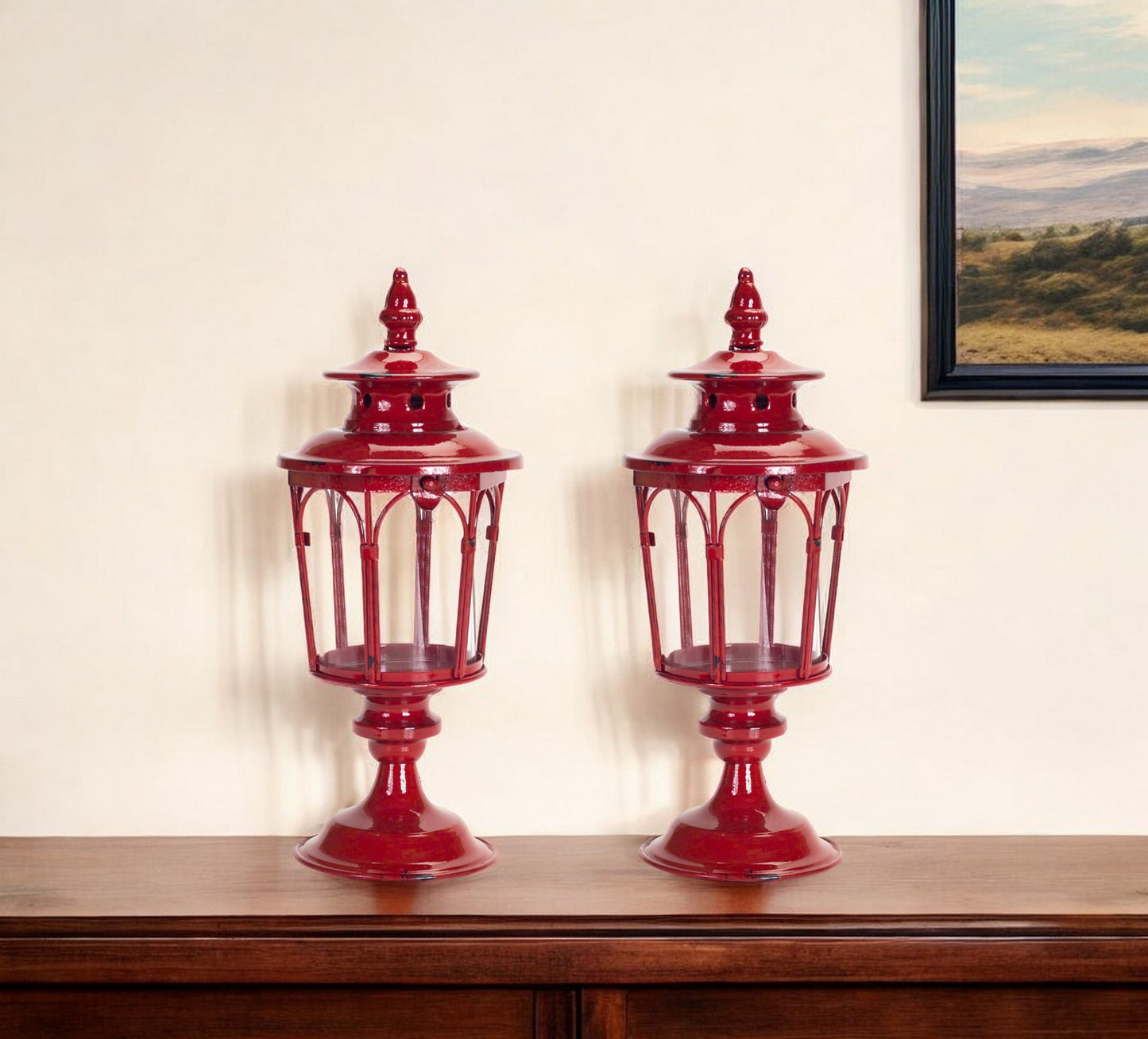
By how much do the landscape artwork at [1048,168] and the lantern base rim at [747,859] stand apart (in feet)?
2.34

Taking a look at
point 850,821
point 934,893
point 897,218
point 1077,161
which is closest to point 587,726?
point 850,821

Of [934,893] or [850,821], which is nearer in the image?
[934,893]

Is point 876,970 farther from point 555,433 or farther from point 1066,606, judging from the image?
point 555,433

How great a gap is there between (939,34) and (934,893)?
1136 mm

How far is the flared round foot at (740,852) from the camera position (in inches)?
67.8

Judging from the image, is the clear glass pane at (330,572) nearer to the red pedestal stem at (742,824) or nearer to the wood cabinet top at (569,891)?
the wood cabinet top at (569,891)

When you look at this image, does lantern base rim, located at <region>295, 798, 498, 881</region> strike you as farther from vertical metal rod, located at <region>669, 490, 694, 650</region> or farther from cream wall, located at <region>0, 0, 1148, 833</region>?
vertical metal rod, located at <region>669, 490, 694, 650</region>

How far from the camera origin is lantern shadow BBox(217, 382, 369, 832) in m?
1.94

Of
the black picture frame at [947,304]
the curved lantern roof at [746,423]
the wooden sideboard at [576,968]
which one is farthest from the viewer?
the black picture frame at [947,304]

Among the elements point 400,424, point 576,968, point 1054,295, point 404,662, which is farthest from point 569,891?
point 1054,295

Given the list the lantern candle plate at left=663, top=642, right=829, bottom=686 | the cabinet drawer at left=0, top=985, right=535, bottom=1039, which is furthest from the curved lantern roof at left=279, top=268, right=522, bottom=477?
the cabinet drawer at left=0, top=985, right=535, bottom=1039

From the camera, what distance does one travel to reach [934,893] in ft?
5.46

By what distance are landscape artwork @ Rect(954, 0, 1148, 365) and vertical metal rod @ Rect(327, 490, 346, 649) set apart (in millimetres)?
883

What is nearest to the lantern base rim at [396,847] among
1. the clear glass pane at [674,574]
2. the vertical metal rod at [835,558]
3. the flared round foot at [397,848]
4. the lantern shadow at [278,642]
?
the flared round foot at [397,848]
